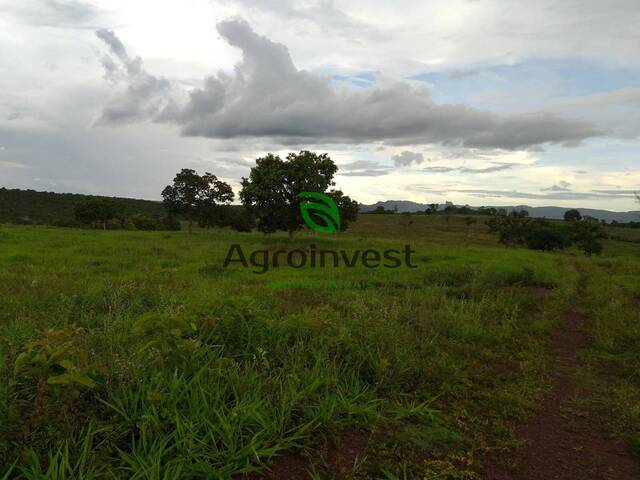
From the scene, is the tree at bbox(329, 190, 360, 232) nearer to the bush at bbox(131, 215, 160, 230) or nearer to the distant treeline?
the bush at bbox(131, 215, 160, 230)

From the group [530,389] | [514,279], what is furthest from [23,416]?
[514,279]

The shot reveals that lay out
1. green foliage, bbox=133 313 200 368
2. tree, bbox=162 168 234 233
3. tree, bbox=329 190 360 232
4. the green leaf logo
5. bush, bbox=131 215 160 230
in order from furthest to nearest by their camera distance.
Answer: bush, bbox=131 215 160 230, tree, bbox=162 168 234 233, tree, bbox=329 190 360 232, the green leaf logo, green foliage, bbox=133 313 200 368

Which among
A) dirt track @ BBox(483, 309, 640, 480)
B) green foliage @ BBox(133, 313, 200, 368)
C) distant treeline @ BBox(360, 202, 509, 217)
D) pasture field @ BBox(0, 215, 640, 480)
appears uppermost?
distant treeline @ BBox(360, 202, 509, 217)

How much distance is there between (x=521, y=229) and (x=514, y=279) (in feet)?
164

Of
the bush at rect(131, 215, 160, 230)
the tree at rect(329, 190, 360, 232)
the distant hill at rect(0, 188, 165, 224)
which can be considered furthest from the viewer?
the distant hill at rect(0, 188, 165, 224)

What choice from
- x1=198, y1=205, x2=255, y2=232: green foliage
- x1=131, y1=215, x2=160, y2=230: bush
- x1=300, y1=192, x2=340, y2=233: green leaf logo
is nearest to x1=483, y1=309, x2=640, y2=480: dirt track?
x1=300, y1=192, x2=340, y2=233: green leaf logo

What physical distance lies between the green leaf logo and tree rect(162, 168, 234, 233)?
65.5 ft

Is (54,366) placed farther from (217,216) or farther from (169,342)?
(217,216)

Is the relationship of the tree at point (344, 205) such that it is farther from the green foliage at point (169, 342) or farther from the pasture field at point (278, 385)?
the green foliage at point (169, 342)

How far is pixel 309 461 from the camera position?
3.60m

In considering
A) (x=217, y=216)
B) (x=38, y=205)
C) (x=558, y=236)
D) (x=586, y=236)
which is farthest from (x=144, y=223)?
(x=586, y=236)

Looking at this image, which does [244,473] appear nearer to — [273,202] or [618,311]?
[618,311]

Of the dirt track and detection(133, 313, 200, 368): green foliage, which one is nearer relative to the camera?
the dirt track

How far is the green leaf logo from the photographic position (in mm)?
27594
